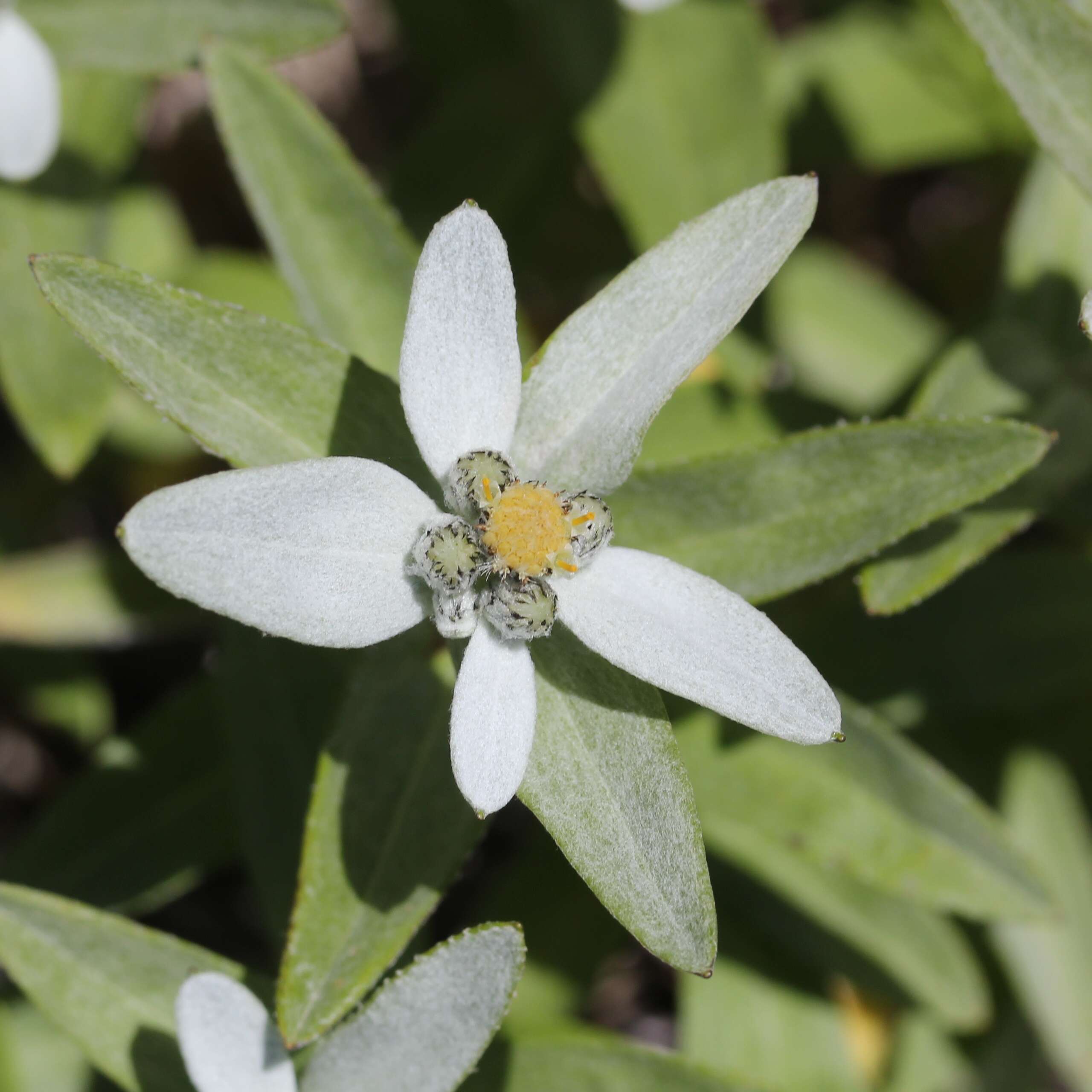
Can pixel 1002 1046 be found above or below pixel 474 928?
below

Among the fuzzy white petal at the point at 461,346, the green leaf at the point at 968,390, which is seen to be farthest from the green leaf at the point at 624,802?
the green leaf at the point at 968,390

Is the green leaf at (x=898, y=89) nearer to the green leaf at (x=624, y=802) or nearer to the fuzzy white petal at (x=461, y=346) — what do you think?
the fuzzy white petal at (x=461, y=346)

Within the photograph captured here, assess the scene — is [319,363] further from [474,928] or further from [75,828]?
[75,828]

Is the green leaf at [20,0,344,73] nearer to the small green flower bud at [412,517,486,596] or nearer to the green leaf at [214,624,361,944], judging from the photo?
the green leaf at [214,624,361,944]

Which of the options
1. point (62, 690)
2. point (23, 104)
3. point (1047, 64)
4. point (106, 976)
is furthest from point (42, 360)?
point (1047, 64)

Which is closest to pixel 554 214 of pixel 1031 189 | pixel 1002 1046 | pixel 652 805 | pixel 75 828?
pixel 1031 189

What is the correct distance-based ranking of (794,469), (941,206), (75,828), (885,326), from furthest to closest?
(941,206)
(885,326)
(75,828)
(794,469)
